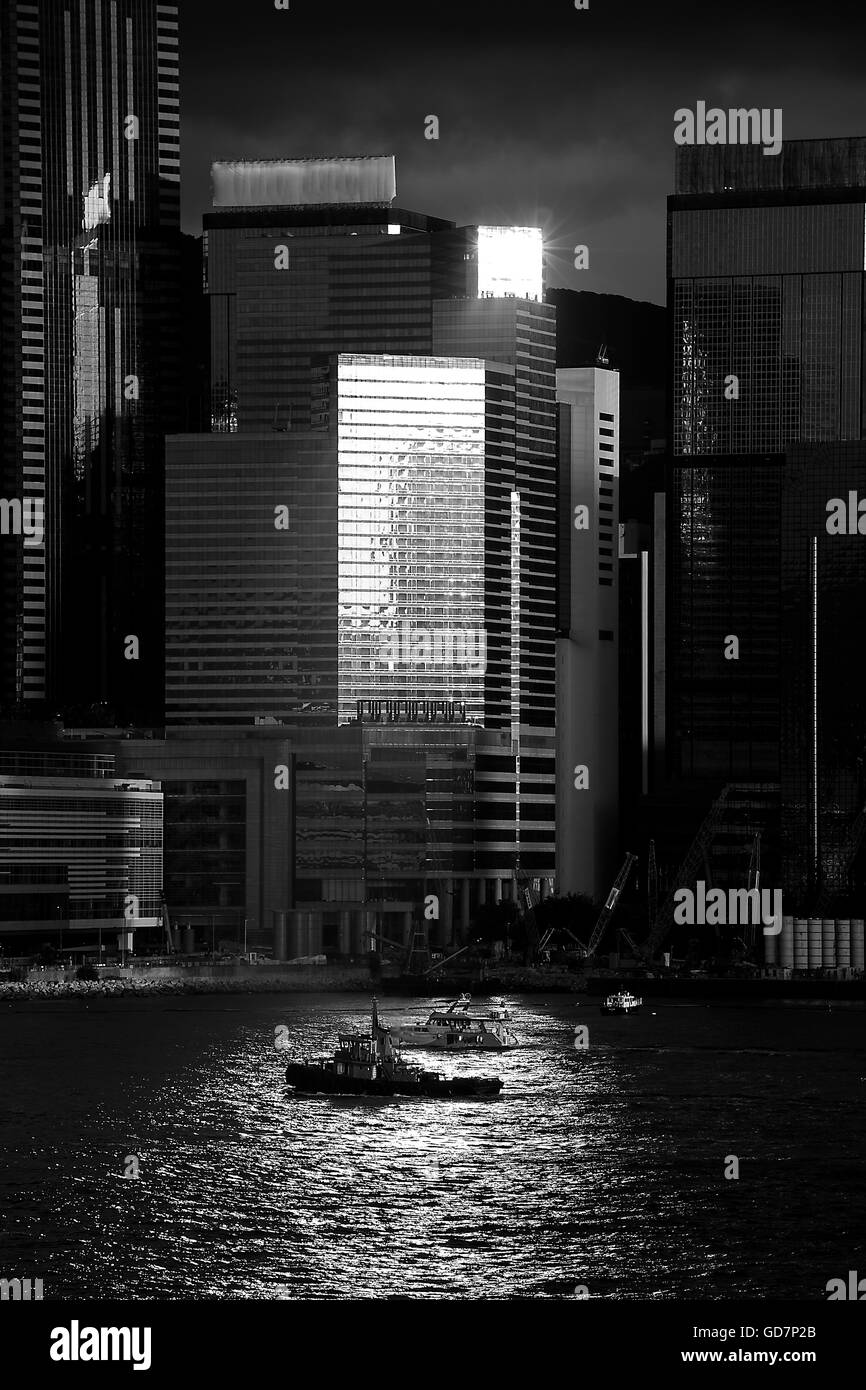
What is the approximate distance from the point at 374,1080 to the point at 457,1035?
27263mm

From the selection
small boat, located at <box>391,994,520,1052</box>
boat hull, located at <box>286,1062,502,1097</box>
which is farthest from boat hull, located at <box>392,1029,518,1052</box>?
boat hull, located at <box>286,1062,502,1097</box>

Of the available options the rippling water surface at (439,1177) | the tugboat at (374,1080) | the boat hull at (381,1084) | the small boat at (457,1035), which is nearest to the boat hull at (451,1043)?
the small boat at (457,1035)

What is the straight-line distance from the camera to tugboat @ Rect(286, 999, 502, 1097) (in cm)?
10438

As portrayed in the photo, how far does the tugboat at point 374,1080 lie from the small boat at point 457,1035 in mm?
23818

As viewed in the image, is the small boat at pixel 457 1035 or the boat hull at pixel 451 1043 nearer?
the boat hull at pixel 451 1043

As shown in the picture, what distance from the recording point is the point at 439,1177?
79.9 metres

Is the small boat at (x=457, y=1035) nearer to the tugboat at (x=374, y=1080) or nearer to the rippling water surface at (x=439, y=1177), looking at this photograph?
the rippling water surface at (x=439, y=1177)

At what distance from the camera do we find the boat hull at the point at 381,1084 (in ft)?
342

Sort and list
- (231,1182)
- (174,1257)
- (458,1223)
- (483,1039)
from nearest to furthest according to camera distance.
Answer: (174,1257), (458,1223), (231,1182), (483,1039)

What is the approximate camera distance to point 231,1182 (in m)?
79.6

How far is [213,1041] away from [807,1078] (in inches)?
1459

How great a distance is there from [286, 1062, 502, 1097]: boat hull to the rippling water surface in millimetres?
887
